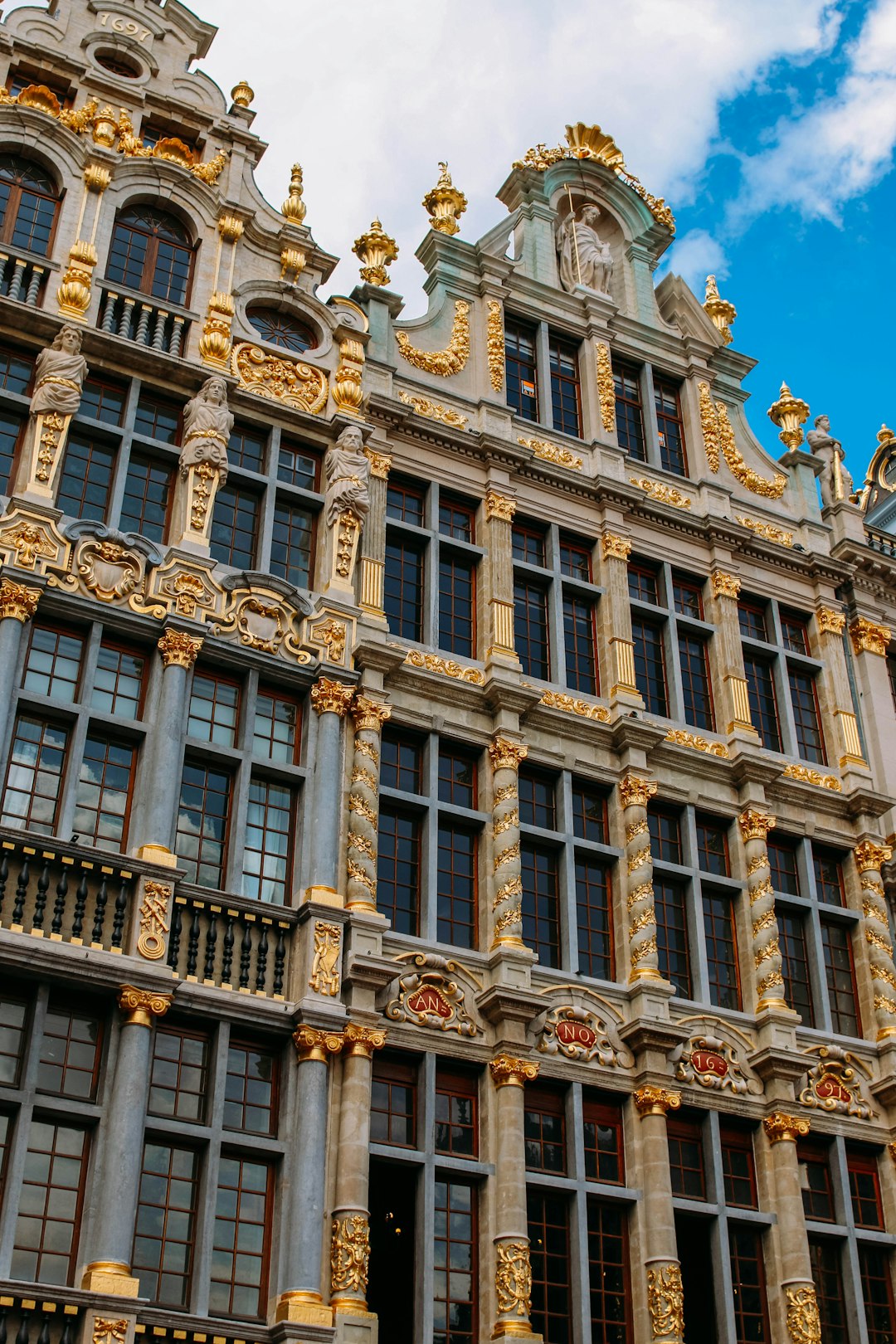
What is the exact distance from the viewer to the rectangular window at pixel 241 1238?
17.6 meters

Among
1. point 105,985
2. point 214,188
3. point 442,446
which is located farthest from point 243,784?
point 214,188

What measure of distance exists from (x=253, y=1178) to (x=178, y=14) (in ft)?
61.2

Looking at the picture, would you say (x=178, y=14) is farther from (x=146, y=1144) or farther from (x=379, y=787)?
(x=146, y=1144)

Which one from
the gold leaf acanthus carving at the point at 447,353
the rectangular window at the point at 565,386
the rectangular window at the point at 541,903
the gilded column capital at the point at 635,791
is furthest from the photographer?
the rectangular window at the point at 565,386

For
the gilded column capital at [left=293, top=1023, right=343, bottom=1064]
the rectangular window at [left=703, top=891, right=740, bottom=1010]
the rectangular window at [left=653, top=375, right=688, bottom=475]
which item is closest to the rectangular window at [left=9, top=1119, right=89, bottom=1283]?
the gilded column capital at [left=293, top=1023, right=343, bottom=1064]

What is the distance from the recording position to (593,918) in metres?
23.1

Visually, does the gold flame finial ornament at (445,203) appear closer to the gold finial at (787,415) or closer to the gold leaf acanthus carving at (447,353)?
the gold leaf acanthus carving at (447,353)

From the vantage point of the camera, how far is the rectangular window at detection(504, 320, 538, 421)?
2738 cm

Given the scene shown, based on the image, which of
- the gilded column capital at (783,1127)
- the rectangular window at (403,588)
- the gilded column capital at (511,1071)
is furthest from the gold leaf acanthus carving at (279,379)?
the gilded column capital at (783,1127)

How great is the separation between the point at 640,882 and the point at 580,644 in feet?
14.0

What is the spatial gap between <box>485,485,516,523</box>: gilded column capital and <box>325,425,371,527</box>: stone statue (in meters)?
2.15

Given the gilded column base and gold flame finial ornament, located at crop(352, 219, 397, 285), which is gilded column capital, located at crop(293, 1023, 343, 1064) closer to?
the gilded column base

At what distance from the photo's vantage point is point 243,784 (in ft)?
67.2

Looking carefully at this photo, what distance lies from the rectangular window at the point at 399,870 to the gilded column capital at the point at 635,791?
338 centimetres
